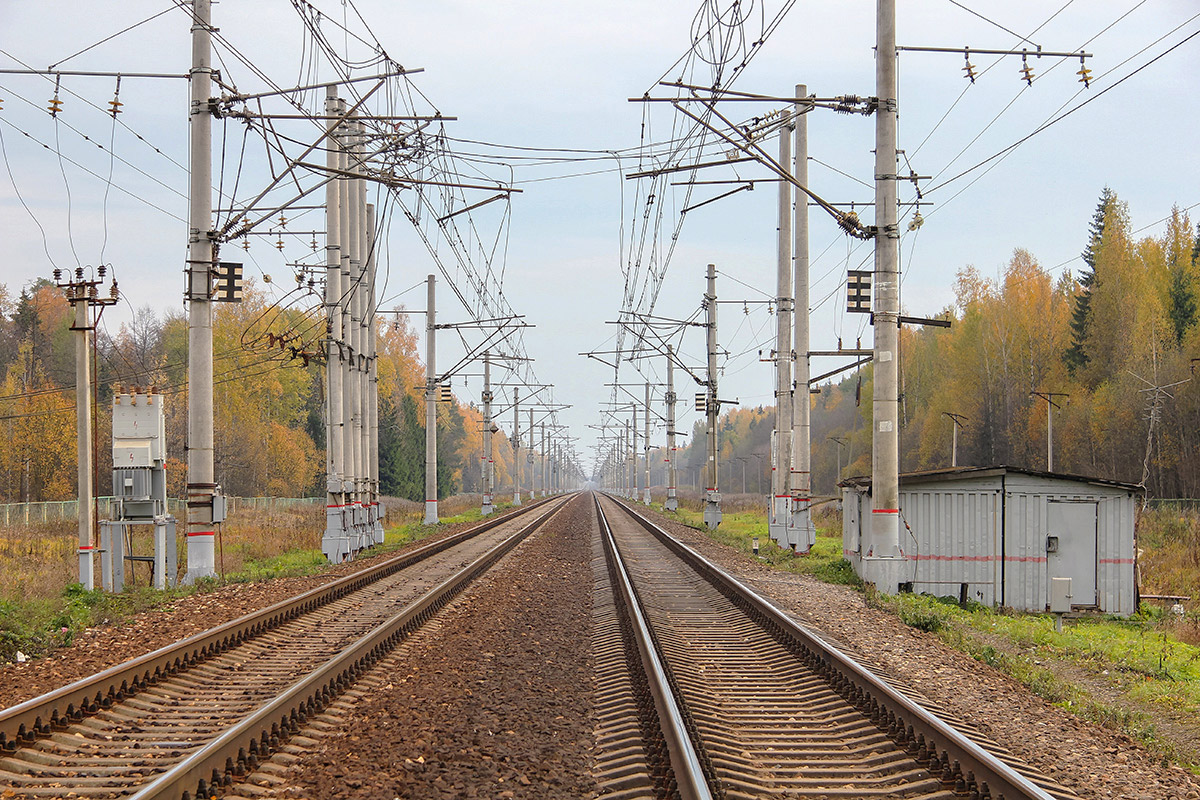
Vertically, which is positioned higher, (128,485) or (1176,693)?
(128,485)

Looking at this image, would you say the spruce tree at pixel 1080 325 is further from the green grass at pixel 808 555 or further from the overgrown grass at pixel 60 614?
the overgrown grass at pixel 60 614

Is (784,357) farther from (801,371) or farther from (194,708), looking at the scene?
(194,708)

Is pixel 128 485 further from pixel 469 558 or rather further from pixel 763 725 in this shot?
pixel 763 725

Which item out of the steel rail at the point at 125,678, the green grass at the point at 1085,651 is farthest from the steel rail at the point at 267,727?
the green grass at the point at 1085,651

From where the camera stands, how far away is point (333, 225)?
982 inches

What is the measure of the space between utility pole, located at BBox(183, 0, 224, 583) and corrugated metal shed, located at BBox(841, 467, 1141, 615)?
12727 mm

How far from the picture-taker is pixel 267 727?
22.9ft

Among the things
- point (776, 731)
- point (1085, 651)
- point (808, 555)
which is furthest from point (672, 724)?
point (808, 555)

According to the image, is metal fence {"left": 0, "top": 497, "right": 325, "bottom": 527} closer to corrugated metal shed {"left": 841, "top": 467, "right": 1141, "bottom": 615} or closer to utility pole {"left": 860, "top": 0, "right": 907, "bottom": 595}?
utility pole {"left": 860, "top": 0, "right": 907, "bottom": 595}

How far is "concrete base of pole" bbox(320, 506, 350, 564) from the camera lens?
23.9 m

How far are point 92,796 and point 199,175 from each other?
1498 centimetres

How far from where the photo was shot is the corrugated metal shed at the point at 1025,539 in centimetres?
1845

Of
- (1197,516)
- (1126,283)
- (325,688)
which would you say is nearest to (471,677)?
(325,688)

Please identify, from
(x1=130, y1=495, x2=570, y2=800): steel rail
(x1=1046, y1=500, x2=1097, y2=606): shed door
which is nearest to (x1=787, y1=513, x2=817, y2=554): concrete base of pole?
(x1=1046, y1=500, x2=1097, y2=606): shed door
